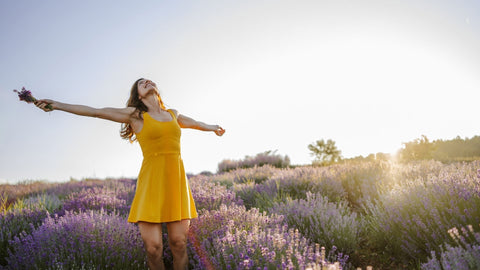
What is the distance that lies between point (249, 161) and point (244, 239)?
919 centimetres

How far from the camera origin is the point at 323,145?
1677 cm

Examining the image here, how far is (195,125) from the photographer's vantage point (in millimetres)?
3600

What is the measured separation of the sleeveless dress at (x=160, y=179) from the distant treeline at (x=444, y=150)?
8.01m

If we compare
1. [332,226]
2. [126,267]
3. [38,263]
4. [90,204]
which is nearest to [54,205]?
[90,204]

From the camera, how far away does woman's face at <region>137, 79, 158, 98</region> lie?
10.1 feet

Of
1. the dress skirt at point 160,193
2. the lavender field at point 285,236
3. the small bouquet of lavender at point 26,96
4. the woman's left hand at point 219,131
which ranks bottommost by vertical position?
the lavender field at point 285,236

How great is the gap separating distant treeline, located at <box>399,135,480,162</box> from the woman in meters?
8.02

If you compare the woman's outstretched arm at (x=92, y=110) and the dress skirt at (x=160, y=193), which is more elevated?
the woman's outstretched arm at (x=92, y=110)

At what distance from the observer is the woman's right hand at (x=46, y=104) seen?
98.0 inches

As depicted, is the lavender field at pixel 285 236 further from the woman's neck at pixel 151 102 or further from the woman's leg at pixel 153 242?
the woman's neck at pixel 151 102

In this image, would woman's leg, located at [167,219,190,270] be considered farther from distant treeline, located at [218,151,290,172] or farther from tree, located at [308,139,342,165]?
tree, located at [308,139,342,165]

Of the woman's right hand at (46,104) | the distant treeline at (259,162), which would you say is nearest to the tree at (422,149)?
the distant treeline at (259,162)

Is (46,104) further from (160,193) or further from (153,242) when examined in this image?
(153,242)

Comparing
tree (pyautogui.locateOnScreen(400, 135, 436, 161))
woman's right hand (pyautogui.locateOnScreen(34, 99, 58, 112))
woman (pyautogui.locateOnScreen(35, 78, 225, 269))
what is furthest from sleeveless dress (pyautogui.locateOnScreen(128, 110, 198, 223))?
tree (pyautogui.locateOnScreen(400, 135, 436, 161))
